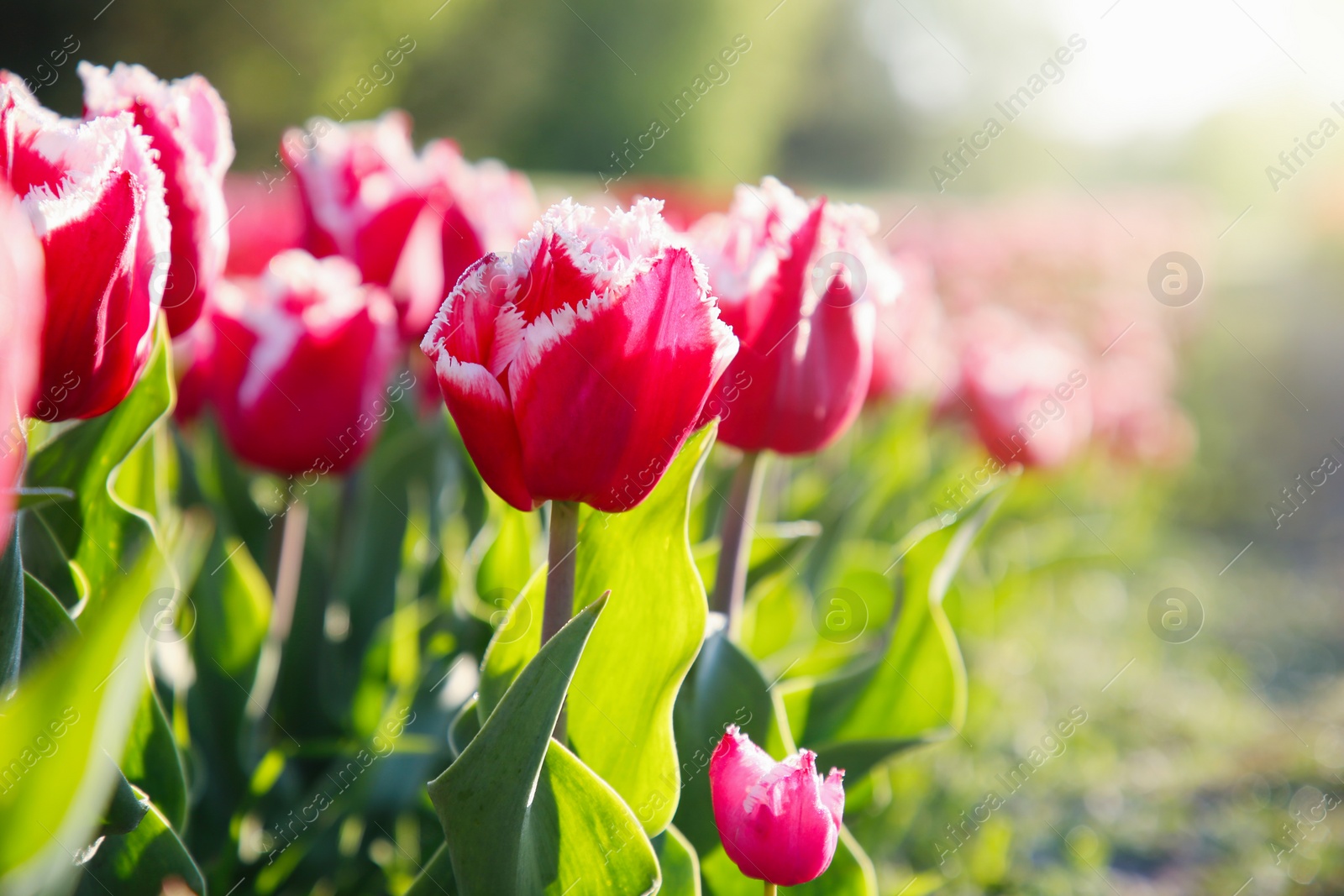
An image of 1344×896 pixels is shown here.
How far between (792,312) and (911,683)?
48 cm

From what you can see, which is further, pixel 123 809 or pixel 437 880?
pixel 437 880

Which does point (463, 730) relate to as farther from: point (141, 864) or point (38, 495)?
point (38, 495)

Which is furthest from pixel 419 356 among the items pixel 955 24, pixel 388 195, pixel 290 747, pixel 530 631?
pixel 955 24

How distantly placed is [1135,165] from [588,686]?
4022cm

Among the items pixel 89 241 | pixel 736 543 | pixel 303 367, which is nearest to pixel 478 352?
pixel 89 241

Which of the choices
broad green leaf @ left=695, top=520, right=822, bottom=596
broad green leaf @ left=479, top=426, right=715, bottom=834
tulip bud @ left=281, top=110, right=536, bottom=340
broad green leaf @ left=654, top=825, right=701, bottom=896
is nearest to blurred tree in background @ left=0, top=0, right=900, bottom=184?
tulip bud @ left=281, top=110, right=536, bottom=340

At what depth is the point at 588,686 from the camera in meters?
0.76

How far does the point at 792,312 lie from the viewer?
0.93 meters

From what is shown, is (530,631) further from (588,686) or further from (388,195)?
(388,195)

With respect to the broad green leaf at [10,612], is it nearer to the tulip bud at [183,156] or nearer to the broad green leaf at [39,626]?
the broad green leaf at [39,626]

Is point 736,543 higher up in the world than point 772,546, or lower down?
higher up

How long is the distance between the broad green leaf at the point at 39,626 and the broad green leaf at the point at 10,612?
Result: 0.06m

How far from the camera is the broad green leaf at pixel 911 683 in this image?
1.12 metres

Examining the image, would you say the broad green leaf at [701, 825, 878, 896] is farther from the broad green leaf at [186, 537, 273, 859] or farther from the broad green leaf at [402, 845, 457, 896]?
the broad green leaf at [186, 537, 273, 859]
